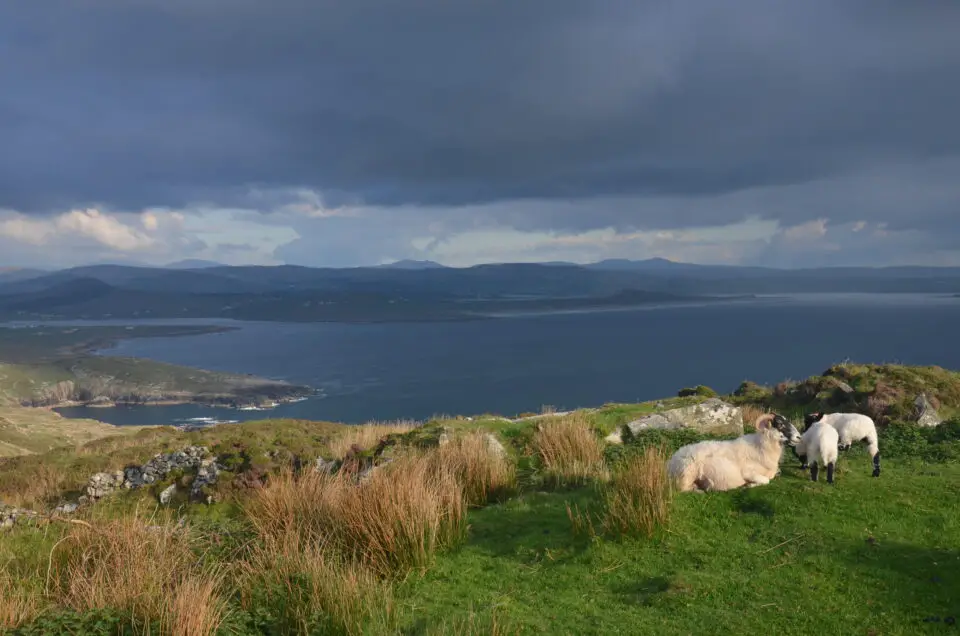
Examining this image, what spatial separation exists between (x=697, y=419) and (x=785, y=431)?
6864 millimetres

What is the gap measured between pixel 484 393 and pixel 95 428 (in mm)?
84255

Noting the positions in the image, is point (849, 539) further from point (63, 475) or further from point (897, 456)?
point (63, 475)

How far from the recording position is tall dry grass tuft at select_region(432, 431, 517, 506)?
31.3ft

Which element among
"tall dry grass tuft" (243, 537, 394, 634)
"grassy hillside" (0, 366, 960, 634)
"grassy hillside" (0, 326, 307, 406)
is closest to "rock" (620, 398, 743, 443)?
"grassy hillside" (0, 366, 960, 634)

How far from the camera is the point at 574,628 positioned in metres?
5.45

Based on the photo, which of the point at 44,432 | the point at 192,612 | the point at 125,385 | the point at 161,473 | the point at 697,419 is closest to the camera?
the point at 192,612

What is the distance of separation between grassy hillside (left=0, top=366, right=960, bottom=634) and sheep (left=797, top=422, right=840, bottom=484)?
9.9 inches

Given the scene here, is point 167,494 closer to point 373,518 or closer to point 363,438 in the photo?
point 363,438

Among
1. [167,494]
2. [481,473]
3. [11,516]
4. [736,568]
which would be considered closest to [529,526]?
[481,473]

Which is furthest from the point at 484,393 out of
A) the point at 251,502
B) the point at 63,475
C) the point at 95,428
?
the point at 251,502

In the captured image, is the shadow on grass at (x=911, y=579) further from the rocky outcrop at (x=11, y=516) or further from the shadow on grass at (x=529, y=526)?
the rocky outcrop at (x=11, y=516)

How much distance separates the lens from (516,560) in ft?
23.1

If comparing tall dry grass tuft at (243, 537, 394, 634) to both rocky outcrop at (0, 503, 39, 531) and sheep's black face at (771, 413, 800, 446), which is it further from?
rocky outcrop at (0, 503, 39, 531)

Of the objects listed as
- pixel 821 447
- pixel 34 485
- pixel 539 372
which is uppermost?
pixel 821 447
